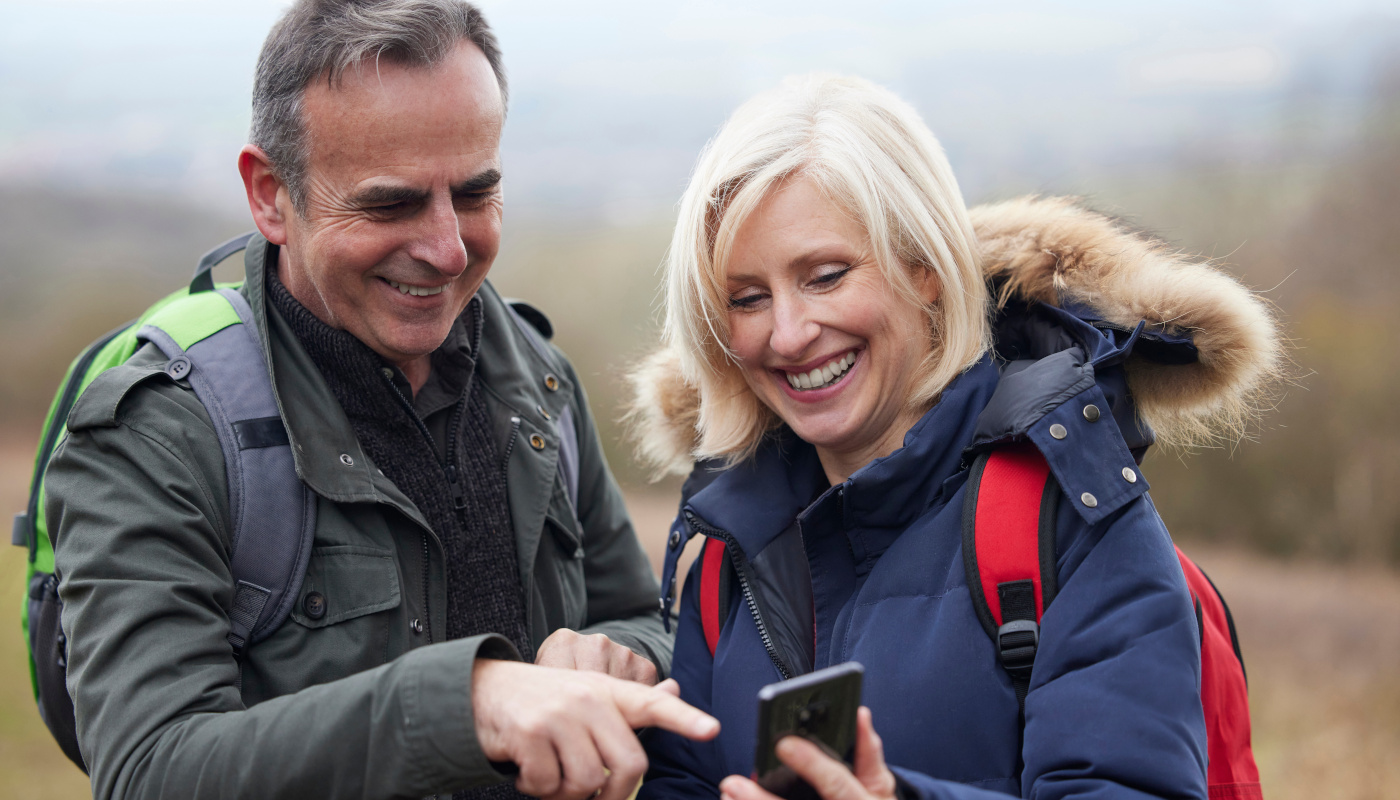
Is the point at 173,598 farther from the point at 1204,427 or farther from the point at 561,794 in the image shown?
the point at 1204,427

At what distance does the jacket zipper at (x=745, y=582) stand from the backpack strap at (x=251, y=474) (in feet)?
2.86

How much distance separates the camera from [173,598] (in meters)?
1.86

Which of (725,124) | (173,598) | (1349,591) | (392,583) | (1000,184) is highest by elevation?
(725,124)

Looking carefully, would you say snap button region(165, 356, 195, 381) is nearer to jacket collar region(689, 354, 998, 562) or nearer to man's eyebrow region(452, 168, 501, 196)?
man's eyebrow region(452, 168, 501, 196)

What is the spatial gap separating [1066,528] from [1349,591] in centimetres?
520

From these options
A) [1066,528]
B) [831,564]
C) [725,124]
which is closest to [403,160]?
[725,124]

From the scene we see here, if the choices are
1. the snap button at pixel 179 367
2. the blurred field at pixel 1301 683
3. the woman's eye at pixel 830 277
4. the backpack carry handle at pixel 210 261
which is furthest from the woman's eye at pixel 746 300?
the blurred field at pixel 1301 683

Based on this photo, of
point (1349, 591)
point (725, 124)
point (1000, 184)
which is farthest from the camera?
point (1349, 591)

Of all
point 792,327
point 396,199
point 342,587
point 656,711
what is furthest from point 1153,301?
point 342,587

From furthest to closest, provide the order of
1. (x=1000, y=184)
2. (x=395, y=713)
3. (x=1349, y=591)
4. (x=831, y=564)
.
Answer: (x=1349, y=591) → (x=1000, y=184) → (x=831, y=564) → (x=395, y=713)

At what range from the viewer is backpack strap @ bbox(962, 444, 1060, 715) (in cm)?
175

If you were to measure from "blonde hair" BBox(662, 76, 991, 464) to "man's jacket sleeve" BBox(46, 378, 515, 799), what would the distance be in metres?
0.94

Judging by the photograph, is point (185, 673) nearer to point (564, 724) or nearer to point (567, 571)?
point (564, 724)

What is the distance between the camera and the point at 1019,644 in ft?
5.67
